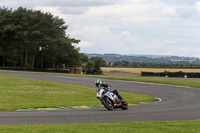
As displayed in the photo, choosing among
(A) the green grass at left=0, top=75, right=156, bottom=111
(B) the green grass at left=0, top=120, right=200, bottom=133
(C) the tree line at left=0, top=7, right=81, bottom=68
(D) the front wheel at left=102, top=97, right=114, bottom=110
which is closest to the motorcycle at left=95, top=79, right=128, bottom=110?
(D) the front wheel at left=102, top=97, right=114, bottom=110

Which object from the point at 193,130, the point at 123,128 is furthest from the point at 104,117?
the point at 193,130

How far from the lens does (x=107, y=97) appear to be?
16375 millimetres

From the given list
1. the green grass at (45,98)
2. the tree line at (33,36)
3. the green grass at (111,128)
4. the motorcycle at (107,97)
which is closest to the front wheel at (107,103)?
the motorcycle at (107,97)

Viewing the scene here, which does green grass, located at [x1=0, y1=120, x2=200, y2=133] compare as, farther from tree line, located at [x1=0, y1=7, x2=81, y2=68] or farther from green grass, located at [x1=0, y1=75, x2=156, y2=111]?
tree line, located at [x1=0, y1=7, x2=81, y2=68]

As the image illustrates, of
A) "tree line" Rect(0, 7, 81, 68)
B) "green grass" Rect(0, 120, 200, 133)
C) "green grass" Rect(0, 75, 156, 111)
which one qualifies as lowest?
"green grass" Rect(0, 75, 156, 111)

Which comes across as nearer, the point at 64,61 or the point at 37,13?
the point at 37,13

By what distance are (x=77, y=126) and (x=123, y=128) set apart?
1453mm

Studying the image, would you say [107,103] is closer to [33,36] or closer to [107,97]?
[107,97]

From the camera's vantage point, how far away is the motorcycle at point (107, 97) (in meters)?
16.2

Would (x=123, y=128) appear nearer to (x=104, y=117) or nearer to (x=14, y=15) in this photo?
(x=104, y=117)

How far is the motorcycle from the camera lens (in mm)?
16208

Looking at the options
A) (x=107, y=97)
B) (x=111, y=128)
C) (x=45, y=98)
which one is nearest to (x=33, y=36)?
(x=45, y=98)

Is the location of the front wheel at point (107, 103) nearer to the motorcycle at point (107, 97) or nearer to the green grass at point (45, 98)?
the motorcycle at point (107, 97)

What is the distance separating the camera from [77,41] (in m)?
99.9
